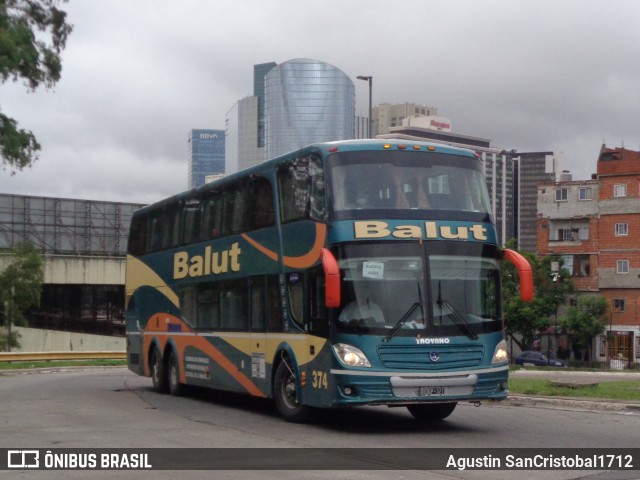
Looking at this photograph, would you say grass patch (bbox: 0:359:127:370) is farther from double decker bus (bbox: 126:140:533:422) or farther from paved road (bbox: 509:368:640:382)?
double decker bus (bbox: 126:140:533:422)

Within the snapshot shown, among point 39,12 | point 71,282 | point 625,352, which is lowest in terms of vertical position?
point 625,352

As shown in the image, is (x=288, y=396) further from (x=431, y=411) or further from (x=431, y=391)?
(x=431, y=391)

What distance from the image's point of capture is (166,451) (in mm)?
12297

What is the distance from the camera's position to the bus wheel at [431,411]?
1656 cm

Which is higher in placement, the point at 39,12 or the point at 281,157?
the point at 39,12

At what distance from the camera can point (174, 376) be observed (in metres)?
22.8

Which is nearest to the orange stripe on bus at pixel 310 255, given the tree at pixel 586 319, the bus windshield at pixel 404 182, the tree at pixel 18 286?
the bus windshield at pixel 404 182

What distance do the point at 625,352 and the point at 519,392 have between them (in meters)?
58.9

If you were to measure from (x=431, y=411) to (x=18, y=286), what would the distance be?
4642cm

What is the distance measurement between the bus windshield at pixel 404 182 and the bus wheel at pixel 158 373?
10.1m

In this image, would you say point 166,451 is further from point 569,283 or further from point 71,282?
point 569,283

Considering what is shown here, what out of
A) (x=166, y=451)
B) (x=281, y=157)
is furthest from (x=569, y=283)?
(x=166, y=451)

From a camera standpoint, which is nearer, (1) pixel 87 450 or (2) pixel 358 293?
(1) pixel 87 450

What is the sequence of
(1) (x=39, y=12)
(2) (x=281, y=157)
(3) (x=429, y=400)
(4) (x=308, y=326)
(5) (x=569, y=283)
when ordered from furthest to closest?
(5) (x=569, y=283) < (1) (x=39, y=12) < (2) (x=281, y=157) < (4) (x=308, y=326) < (3) (x=429, y=400)
